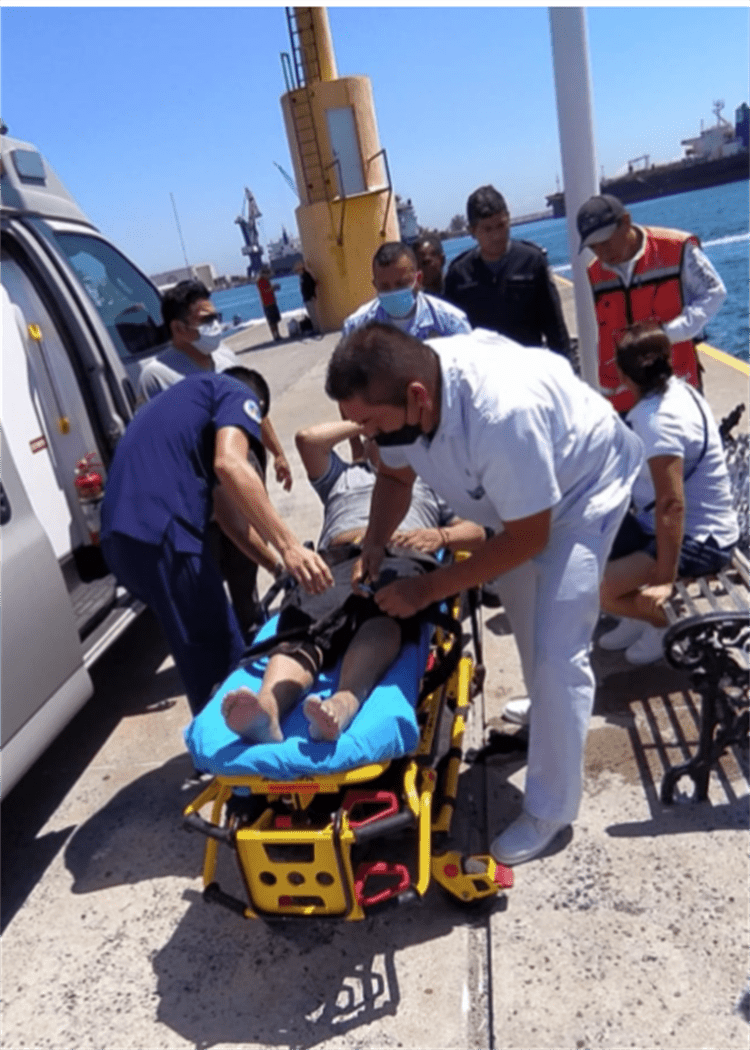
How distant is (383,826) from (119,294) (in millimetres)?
3957

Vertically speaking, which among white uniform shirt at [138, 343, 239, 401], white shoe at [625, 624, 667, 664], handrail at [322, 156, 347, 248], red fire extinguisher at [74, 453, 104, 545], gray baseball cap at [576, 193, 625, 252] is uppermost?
handrail at [322, 156, 347, 248]

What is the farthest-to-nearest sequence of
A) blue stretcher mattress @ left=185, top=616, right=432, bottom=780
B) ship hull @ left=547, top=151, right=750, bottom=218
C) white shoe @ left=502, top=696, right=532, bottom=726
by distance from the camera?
ship hull @ left=547, top=151, right=750, bottom=218, white shoe @ left=502, top=696, right=532, bottom=726, blue stretcher mattress @ left=185, top=616, right=432, bottom=780

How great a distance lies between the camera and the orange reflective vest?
13.2ft

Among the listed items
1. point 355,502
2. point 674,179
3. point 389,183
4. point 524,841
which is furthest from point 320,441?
point 674,179

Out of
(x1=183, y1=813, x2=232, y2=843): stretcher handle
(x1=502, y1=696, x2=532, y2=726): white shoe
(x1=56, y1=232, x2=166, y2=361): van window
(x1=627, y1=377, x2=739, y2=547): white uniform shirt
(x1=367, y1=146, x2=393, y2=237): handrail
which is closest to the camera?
(x1=183, y1=813, x2=232, y2=843): stretcher handle

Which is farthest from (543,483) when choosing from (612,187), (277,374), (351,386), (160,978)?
(612,187)

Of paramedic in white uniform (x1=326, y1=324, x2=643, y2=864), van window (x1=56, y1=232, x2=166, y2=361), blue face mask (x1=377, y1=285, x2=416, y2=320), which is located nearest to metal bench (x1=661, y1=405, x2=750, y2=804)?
paramedic in white uniform (x1=326, y1=324, x2=643, y2=864)

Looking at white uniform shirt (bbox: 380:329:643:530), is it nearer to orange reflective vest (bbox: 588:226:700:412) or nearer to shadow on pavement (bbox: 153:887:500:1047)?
shadow on pavement (bbox: 153:887:500:1047)

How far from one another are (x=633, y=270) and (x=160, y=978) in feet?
11.8

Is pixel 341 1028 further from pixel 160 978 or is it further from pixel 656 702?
pixel 656 702

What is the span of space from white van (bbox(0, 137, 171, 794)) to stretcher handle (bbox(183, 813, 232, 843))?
90cm

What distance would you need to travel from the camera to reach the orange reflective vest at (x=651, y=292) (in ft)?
13.2

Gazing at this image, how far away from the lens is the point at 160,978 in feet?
8.33

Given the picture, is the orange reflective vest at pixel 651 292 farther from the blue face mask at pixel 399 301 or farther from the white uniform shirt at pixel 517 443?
the white uniform shirt at pixel 517 443
